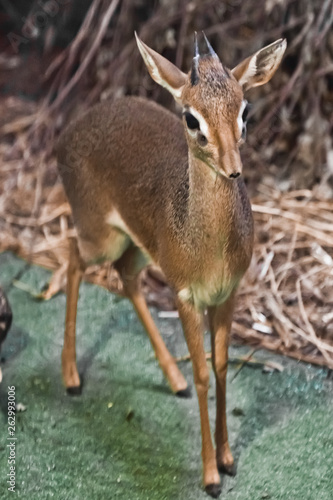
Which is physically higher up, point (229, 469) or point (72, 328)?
point (72, 328)

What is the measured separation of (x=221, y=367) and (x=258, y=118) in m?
1.67

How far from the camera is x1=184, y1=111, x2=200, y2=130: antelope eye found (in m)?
1.62

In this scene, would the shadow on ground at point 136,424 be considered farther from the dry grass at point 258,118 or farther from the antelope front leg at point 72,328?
the dry grass at point 258,118

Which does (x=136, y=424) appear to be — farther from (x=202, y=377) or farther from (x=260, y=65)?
(x=260, y=65)

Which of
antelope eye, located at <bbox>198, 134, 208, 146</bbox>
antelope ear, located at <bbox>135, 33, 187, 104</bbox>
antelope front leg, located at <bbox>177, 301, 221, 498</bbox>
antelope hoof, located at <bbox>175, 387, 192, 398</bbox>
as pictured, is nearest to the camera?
antelope eye, located at <bbox>198, 134, 208, 146</bbox>

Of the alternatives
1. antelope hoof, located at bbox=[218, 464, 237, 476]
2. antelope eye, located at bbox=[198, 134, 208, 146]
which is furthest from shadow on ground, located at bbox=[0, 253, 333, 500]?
antelope eye, located at bbox=[198, 134, 208, 146]

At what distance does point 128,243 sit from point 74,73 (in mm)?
1245

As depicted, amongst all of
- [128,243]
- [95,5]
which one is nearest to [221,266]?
[128,243]

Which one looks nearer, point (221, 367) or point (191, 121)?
point (191, 121)

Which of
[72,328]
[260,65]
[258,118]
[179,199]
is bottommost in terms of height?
[72,328]

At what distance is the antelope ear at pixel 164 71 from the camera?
1706 mm

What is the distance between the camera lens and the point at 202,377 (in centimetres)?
202

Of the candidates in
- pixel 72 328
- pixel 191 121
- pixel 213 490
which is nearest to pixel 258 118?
pixel 72 328

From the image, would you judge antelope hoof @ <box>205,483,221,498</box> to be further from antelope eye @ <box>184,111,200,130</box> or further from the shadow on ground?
antelope eye @ <box>184,111,200,130</box>
